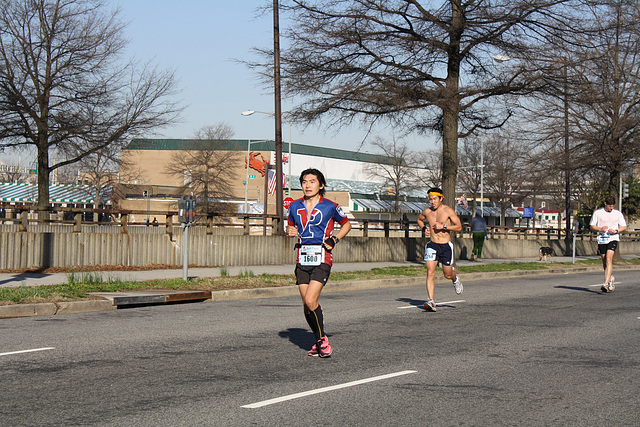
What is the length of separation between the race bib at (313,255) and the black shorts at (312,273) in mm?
52

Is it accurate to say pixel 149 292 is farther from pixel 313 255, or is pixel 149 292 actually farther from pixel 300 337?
pixel 313 255

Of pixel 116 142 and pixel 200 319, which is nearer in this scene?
pixel 200 319

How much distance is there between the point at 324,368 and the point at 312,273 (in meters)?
1.00

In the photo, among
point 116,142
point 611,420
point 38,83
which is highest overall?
point 38,83

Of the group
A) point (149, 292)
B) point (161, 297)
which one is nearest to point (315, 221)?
point (161, 297)

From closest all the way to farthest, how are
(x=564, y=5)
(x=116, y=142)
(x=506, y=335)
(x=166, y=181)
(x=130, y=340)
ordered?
(x=130, y=340) → (x=506, y=335) → (x=564, y=5) → (x=116, y=142) → (x=166, y=181)

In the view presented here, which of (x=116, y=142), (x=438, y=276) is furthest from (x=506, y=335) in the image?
(x=116, y=142)

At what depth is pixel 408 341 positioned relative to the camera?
859 centimetres

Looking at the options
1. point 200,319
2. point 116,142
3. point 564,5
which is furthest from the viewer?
point 116,142

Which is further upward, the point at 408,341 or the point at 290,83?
the point at 290,83

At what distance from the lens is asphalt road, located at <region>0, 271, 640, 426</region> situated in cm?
523

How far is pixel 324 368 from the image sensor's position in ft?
22.6

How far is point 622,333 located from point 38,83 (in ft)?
69.9

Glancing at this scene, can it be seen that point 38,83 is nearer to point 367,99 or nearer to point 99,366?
point 367,99
